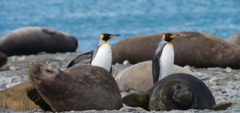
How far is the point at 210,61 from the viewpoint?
460 inches

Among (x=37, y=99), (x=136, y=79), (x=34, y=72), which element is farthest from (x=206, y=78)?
(x=34, y=72)

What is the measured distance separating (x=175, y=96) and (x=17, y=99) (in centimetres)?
161

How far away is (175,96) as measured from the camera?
21.3ft

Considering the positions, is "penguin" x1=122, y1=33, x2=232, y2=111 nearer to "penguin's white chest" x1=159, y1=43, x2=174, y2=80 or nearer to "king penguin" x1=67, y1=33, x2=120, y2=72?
"penguin's white chest" x1=159, y1=43, x2=174, y2=80

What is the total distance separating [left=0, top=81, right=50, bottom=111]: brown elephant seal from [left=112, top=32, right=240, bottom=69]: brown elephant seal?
4.63 meters

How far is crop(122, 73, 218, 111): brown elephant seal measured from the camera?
255 inches

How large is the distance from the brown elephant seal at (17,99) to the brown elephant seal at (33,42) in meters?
7.72

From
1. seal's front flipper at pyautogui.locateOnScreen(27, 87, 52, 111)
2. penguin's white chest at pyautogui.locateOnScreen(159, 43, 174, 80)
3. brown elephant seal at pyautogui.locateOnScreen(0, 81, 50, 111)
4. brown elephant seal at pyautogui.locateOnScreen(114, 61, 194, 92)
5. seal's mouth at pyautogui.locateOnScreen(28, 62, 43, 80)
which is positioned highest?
seal's mouth at pyautogui.locateOnScreen(28, 62, 43, 80)

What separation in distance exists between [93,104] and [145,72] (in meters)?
2.75

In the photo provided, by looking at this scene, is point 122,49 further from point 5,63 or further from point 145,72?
point 145,72

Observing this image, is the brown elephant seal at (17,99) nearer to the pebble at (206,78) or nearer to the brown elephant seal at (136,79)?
the pebble at (206,78)

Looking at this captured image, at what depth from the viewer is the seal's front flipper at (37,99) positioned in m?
6.94

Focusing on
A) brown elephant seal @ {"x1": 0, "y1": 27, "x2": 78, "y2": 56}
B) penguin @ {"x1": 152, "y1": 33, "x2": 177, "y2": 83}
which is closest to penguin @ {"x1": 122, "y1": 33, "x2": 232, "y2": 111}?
penguin @ {"x1": 152, "y1": 33, "x2": 177, "y2": 83}

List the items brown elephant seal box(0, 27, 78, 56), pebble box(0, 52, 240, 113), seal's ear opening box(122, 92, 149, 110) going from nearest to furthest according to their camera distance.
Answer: seal's ear opening box(122, 92, 149, 110) → pebble box(0, 52, 240, 113) → brown elephant seal box(0, 27, 78, 56)
